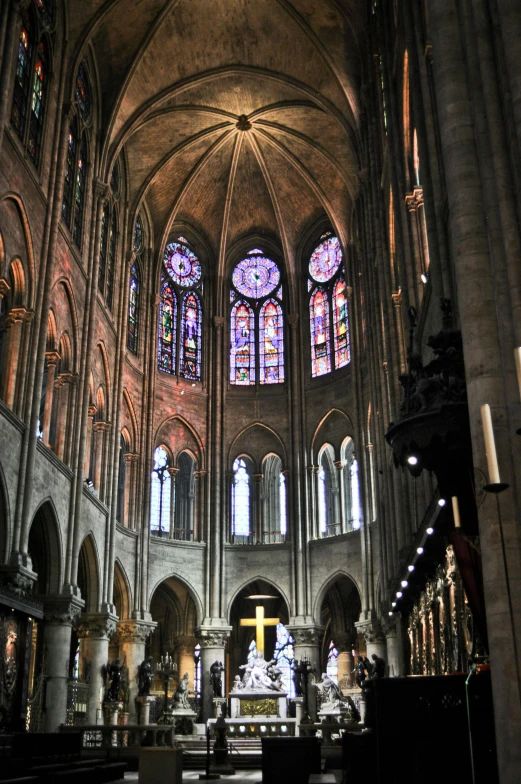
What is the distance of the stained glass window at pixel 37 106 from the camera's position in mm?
23327

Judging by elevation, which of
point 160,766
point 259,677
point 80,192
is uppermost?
point 80,192

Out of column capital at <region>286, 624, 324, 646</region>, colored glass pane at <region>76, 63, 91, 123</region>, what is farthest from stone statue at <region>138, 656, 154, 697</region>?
colored glass pane at <region>76, 63, 91, 123</region>

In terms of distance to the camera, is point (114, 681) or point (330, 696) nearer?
point (114, 681)

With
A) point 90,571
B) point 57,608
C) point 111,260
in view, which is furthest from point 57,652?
point 111,260

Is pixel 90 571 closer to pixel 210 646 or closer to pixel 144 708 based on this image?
pixel 144 708

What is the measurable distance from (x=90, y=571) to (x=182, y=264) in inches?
618

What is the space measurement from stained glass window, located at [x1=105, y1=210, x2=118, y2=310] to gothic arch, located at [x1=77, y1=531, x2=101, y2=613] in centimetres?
877

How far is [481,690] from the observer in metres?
8.13

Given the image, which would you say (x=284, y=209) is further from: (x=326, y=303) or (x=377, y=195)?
(x=377, y=195)

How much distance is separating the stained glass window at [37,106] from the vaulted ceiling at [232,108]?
2476mm

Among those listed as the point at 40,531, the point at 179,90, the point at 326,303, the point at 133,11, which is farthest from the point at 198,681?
the point at 133,11

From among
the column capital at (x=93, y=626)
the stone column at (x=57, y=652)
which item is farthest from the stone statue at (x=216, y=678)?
the stone column at (x=57, y=652)

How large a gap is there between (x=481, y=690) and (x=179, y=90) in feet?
89.6

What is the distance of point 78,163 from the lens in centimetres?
2792
